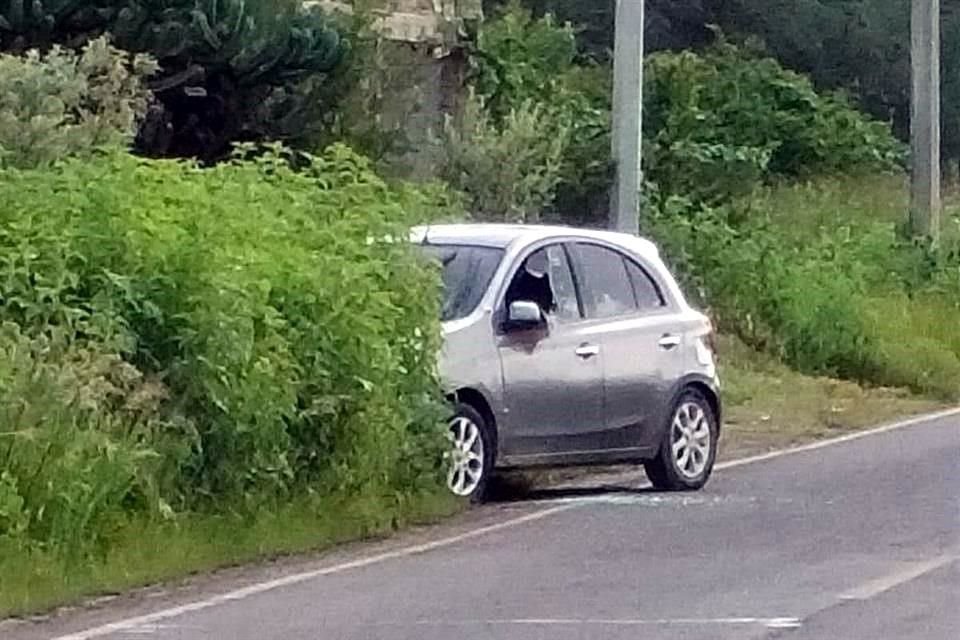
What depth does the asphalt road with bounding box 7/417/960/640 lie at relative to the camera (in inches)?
447

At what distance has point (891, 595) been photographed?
12.3 m

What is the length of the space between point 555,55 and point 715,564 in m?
23.3

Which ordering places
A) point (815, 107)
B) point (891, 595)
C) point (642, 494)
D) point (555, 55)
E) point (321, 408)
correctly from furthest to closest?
point (815, 107) < point (555, 55) < point (642, 494) < point (321, 408) < point (891, 595)

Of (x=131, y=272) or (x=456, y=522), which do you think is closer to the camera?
(x=131, y=272)

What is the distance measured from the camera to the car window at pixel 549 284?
16172 millimetres

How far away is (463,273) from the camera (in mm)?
16250

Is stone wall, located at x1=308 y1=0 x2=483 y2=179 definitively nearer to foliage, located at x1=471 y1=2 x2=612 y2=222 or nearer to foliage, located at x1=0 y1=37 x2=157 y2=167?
foliage, located at x1=471 y1=2 x2=612 y2=222

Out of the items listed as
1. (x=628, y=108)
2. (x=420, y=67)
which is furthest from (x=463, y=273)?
(x=420, y=67)

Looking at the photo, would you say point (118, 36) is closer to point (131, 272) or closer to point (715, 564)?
point (131, 272)

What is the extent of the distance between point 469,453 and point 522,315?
896 mm

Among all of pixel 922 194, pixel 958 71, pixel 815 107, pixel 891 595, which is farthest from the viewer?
pixel 958 71

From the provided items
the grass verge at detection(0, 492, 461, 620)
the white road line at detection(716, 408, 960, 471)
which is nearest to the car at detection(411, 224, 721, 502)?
the grass verge at detection(0, 492, 461, 620)

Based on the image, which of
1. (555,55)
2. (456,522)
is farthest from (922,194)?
(456,522)

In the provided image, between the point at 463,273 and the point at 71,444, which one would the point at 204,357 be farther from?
the point at 463,273
